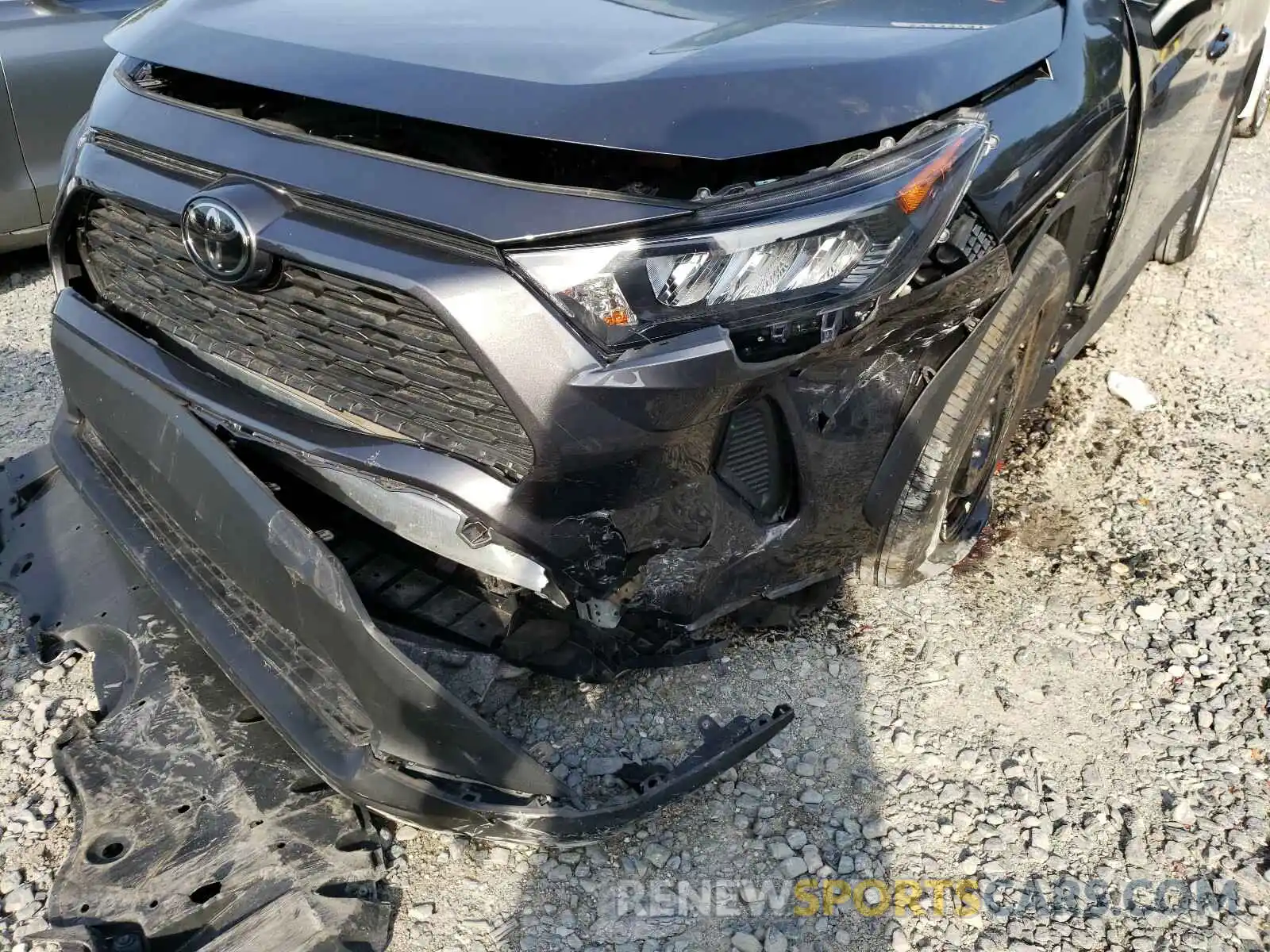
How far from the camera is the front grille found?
5.79 feet

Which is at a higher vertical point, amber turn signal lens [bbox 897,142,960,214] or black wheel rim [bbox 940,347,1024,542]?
amber turn signal lens [bbox 897,142,960,214]

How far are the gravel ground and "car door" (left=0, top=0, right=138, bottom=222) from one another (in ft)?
8.53

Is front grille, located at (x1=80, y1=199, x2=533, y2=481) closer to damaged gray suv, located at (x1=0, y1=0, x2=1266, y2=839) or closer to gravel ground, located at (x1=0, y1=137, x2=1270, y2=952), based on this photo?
damaged gray suv, located at (x1=0, y1=0, x2=1266, y2=839)

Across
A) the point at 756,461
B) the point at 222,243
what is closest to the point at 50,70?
the point at 222,243

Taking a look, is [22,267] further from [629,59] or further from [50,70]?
[629,59]

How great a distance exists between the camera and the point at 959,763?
7.85 ft

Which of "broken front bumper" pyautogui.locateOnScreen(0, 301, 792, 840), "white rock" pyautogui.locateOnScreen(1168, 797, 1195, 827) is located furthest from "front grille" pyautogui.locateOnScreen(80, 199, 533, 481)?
"white rock" pyautogui.locateOnScreen(1168, 797, 1195, 827)

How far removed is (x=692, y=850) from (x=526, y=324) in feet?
4.00

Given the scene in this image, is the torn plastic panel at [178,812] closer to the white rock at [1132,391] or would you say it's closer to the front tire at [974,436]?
the front tire at [974,436]

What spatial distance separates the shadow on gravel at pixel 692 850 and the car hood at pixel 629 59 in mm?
1362

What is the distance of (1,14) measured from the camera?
442cm

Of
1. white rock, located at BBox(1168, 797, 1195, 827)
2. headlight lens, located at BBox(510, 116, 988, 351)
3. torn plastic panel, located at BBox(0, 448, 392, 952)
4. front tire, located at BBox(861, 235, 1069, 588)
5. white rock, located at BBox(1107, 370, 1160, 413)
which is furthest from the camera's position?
white rock, located at BBox(1107, 370, 1160, 413)

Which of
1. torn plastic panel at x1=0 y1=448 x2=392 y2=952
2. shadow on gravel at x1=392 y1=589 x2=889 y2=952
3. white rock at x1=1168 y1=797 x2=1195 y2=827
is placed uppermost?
torn plastic panel at x1=0 y1=448 x2=392 y2=952

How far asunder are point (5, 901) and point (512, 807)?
1.16 m
